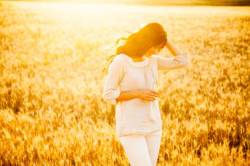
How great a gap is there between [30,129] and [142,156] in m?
1.89

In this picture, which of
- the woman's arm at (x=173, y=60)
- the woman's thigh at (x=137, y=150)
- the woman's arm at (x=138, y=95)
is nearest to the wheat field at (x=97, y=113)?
the woman's arm at (x=173, y=60)

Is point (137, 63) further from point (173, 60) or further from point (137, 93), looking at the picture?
point (173, 60)

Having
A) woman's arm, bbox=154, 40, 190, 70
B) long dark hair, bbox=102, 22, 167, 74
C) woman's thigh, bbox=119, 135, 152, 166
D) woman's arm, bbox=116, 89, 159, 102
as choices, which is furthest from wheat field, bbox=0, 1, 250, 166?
woman's thigh, bbox=119, 135, 152, 166

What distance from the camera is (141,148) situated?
294 centimetres

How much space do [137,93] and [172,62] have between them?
53 cm

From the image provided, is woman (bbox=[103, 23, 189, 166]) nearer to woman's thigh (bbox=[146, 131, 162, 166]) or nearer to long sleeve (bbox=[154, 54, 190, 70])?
woman's thigh (bbox=[146, 131, 162, 166])

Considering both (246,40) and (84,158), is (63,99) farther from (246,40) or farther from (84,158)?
(246,40)

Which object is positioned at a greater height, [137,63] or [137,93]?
[137,63]

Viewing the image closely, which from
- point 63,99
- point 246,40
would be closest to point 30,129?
point 63,99

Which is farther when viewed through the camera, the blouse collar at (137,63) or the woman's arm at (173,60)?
the woman's arm at (173,60)

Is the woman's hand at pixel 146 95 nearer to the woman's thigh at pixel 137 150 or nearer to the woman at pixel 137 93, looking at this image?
the woman at pixel 137 93

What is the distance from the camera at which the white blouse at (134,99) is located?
2.98m

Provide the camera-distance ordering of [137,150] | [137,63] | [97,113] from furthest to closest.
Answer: [97,113]
[137,63]
[137,150]

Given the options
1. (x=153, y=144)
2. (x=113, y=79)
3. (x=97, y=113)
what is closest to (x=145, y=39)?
(x=113, y=79)
